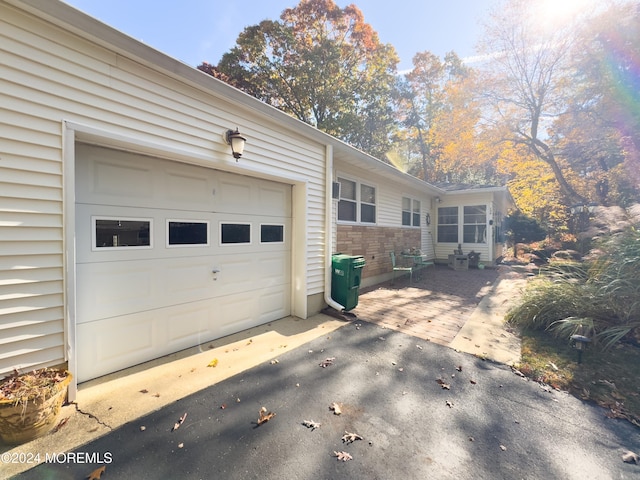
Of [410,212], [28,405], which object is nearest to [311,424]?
[28,405]

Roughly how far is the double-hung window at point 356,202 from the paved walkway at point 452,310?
200cm

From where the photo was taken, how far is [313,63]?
1422cm

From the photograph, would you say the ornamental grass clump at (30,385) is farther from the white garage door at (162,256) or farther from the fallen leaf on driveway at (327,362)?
the fallen leaf on driveway at (327,362)

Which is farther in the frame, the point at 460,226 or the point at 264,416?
the point at 460,226

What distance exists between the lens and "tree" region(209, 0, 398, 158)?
1428 cm

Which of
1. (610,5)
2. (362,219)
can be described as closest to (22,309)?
(362,219)

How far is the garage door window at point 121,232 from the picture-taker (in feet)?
9.67

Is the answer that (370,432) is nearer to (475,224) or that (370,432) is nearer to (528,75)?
(475,224)

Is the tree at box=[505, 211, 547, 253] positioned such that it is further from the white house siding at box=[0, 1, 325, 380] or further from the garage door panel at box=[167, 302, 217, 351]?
the white house siding at box=[0, 1, 325, 380]

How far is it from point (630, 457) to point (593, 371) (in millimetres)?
1510

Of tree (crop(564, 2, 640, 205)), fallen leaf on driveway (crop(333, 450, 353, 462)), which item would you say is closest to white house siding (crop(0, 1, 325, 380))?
fallen leaf on driveway (crop(333, 450, 353, 462))

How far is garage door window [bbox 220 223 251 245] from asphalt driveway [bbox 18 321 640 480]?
1.84 meters

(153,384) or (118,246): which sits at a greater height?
(118,246)

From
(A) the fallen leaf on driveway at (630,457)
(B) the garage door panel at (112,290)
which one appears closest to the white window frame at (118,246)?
(B) the garage door panel at (112,290)
